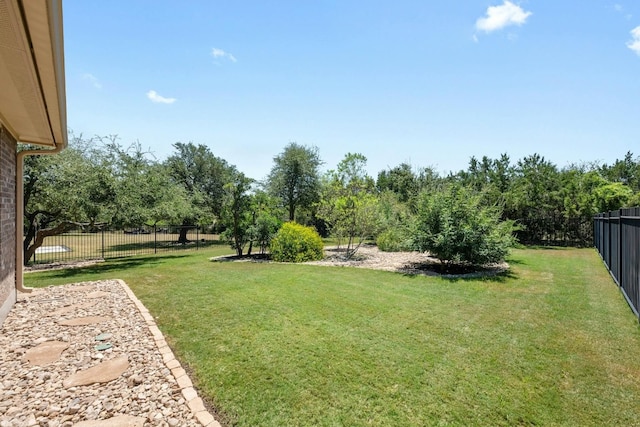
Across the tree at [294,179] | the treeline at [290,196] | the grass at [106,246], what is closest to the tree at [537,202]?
the treeline at [290,196]

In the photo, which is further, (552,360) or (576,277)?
(576,277)

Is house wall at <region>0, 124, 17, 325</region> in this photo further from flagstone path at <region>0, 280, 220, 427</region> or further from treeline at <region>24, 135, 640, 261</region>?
treeline at <region>24, 135, 640, 261</region>

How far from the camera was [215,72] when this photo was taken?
9.35m

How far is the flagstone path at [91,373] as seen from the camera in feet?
7.82

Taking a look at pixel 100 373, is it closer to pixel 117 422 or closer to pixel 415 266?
pixel 117 422

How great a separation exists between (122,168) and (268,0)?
285 inches

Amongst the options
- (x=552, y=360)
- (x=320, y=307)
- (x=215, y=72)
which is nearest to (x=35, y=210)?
(x=215, y=72)

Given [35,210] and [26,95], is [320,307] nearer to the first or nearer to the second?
[26,95]

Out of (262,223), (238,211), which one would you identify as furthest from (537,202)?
(238,211)

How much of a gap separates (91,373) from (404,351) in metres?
3.33

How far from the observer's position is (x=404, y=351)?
358cm

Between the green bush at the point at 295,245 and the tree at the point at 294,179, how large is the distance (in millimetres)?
9138

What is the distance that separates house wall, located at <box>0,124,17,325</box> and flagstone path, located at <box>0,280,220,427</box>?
380mm

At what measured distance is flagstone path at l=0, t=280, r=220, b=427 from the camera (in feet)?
7.82
